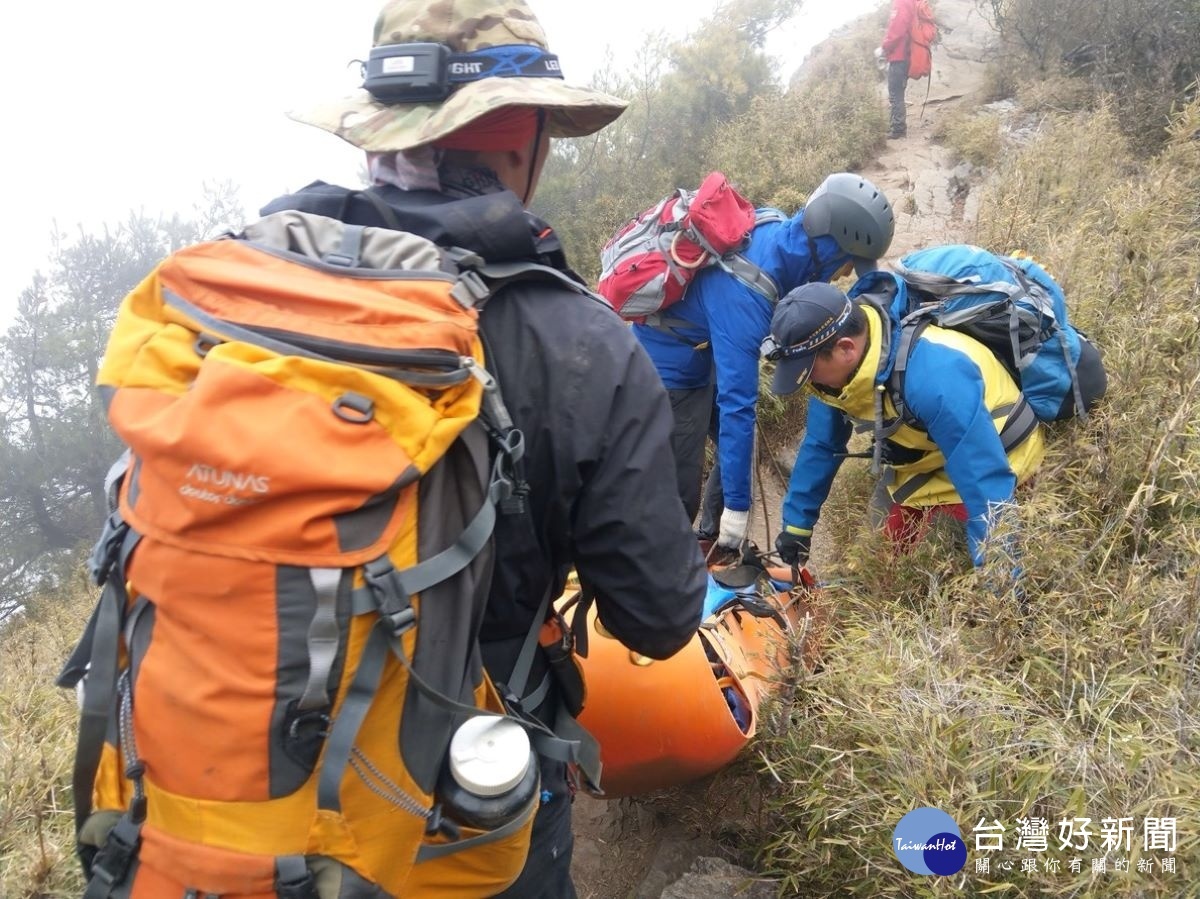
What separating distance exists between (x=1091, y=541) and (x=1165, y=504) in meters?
0.36

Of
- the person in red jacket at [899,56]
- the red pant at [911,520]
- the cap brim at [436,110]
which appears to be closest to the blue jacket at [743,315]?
the red pant at [911,520]

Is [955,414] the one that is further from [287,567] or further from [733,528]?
[287,567]

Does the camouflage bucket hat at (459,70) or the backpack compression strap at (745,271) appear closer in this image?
the camouflage bucket hat at (459,70)

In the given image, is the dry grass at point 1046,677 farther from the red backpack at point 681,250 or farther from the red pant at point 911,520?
the red backpack at point 681,250

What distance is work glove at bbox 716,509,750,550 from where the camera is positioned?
4184mm

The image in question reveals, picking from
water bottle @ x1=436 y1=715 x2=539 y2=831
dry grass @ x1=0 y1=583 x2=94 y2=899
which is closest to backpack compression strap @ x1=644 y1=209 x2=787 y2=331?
water bottle @ x1=436 y1=715 x2=539 y2=831

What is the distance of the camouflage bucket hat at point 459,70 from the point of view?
1.56 m

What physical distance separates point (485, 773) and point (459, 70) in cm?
137

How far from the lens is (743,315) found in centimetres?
398

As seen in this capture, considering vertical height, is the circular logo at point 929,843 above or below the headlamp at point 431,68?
below

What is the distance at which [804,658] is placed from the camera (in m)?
3.06

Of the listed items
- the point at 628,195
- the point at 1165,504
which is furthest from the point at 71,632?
the point at 628,195

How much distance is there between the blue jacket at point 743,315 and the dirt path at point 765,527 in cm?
53

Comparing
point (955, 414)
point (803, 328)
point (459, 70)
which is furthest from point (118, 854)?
point (955, 414)
